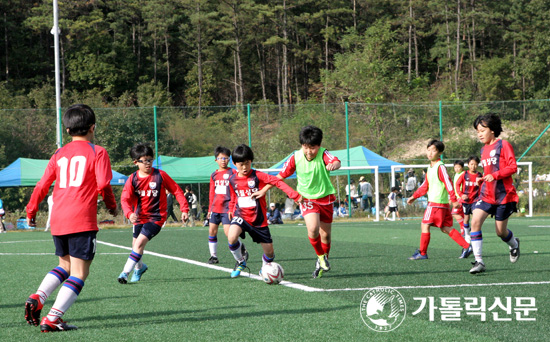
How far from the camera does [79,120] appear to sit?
5.28 metres

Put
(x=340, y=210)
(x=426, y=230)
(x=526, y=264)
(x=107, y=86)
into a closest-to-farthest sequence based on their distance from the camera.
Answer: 1. (x=526, y=264)
2. (x=426, y=230)
3. (x=340, y=210)
4. (x=107, y=86)

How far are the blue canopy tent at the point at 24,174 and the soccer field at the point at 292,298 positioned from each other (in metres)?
13.3

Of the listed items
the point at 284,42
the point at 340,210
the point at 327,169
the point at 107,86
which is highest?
the point at 284,42

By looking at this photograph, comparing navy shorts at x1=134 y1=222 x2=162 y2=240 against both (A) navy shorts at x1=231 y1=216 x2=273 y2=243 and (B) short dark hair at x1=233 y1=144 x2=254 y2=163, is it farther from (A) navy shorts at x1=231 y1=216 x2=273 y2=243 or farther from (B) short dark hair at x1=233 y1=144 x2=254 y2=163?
(B) short dark hair at x1=233 y1=144 x2=254 y2=163

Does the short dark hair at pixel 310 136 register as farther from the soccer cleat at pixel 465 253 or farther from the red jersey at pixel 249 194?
the soccer cleat at pixel 465 253

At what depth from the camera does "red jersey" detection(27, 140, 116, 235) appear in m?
5.17

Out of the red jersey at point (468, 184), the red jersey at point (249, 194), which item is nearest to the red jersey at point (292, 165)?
the red jersey at point (249, 194)

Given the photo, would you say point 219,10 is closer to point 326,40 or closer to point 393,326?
point 326,40

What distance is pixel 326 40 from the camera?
6353 cm

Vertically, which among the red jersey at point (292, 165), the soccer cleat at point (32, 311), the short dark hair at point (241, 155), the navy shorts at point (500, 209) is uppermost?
the short dark hair at point (241, 155)

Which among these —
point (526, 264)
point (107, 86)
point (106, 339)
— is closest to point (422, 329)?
point (106, 339)

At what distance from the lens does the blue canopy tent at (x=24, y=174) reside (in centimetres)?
2436

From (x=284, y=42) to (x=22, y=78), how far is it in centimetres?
2339

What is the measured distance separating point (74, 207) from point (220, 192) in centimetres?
571
